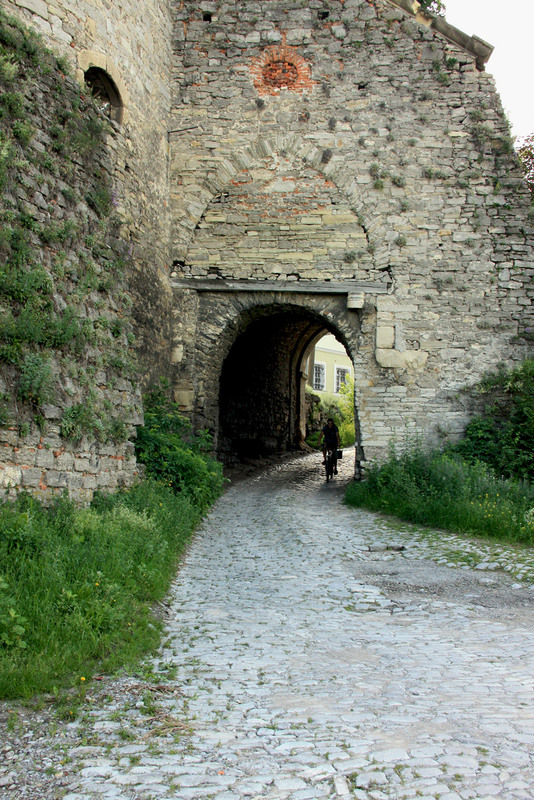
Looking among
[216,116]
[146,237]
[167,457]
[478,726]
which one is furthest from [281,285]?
[478,726]

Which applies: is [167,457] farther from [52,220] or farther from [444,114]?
[444,114]

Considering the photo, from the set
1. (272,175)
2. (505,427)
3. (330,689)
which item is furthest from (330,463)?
(330,689)

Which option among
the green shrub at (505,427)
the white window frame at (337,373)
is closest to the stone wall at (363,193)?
the green shrub at (505,427)

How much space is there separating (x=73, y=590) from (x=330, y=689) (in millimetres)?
1837

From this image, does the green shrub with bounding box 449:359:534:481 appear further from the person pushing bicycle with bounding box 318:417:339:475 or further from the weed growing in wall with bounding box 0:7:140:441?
the weed growing in wall with bounding box 0:7:140:441

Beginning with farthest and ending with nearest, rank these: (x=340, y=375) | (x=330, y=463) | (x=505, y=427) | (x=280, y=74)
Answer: (x=340, y=375)
(x=330, y=463)
(x=280, y=74)
(x=505, y=427)

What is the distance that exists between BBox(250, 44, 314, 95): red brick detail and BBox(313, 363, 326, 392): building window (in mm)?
20945

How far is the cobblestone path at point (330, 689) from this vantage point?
8.96 feet

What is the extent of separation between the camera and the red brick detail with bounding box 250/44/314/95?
12242mm

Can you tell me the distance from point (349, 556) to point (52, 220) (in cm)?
488

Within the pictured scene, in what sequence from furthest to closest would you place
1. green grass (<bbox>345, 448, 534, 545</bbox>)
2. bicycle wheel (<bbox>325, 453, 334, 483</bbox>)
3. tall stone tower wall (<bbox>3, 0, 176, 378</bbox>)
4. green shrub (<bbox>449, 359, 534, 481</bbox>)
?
bicycle wheel (<bbox>325, 453, 334, 483</bbox>)
green shrub (<bbox>449, 359, 534, 481</bbox>)
tall stone tower wall (<bbox>3, 0, 176, 378</bbox>)
green grass (<bbox>345, 448, 534, 545</bbox>)

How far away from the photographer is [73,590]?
4.35 meters

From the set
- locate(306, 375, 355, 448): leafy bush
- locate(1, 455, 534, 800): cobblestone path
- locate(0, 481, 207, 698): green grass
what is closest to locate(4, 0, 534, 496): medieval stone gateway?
locate(1, 455, 534, 800): cobblestone path

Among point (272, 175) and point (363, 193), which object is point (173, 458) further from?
point (363, 193)
